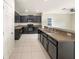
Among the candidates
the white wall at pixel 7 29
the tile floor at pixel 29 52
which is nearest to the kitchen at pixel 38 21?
the tile floor at pixel 29 52

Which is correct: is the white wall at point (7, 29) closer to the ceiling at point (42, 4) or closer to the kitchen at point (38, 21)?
the kitchen at point (38, 21)

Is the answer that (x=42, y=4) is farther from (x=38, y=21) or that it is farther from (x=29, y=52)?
(x=38, y=21)

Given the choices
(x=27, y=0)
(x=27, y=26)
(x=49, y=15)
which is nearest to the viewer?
(x=27, y=0)

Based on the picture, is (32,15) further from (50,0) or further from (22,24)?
(50,0)

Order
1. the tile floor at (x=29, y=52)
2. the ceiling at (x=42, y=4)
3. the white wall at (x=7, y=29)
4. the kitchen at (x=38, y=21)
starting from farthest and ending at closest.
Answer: the ceiling at (x=42, y=4) → the kitchen at (x=38, y=21) → the tile floor at (x=29, y=52) → the white wall at (x=7, y=29)

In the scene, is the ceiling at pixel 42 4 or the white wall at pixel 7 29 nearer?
the white wall at pixel 7 29

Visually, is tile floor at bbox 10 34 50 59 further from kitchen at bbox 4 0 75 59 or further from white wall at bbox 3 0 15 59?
white wall at bbox 3 0 15 59

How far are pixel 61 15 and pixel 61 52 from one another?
10.6 metres

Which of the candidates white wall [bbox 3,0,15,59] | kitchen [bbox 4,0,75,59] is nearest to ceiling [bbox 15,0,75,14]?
kitchen [bbox 4,0,75,59]

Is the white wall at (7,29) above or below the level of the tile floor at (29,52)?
above

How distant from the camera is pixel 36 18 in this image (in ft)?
49.9
